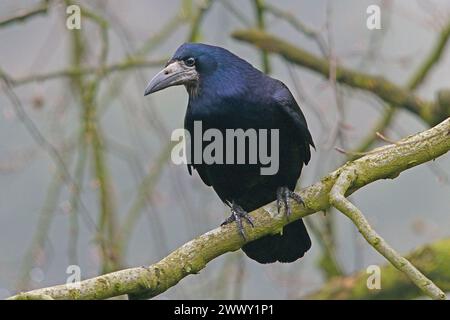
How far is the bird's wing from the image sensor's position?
3609mm

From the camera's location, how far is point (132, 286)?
284cm

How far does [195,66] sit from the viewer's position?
3.74 meters

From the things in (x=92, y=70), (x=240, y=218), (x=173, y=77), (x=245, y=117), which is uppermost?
(x=92, y=70)

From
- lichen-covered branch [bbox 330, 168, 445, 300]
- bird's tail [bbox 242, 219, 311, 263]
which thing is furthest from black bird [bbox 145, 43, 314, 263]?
lichen-covered branch [bbox 330, 168, 445, 300]

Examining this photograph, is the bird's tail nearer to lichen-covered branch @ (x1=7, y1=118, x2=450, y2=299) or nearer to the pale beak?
lichen-covered branch @ (x1=7, y1=118, x2=450, y2=299)

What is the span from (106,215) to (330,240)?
4.18 feet

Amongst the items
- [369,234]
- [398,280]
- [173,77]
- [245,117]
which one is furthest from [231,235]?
[398,280]

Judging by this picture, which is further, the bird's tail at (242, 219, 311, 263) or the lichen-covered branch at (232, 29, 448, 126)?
the lichen-covered branch at (232, 29, 448, 126)

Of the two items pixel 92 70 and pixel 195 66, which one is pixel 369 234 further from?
pixel 92 70

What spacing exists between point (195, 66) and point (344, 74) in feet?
4.86

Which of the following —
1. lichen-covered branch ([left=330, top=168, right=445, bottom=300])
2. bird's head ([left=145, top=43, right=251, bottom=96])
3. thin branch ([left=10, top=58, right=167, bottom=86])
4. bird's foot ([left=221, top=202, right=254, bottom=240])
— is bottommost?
lichen-covered branch ([left=330, top=168, right=445, bottom=300])

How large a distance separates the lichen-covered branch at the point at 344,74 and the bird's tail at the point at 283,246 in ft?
4.44

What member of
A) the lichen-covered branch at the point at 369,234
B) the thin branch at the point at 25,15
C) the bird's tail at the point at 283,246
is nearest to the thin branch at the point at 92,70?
the thin branch at the point at 25,15

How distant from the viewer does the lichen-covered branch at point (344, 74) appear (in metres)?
4.90
